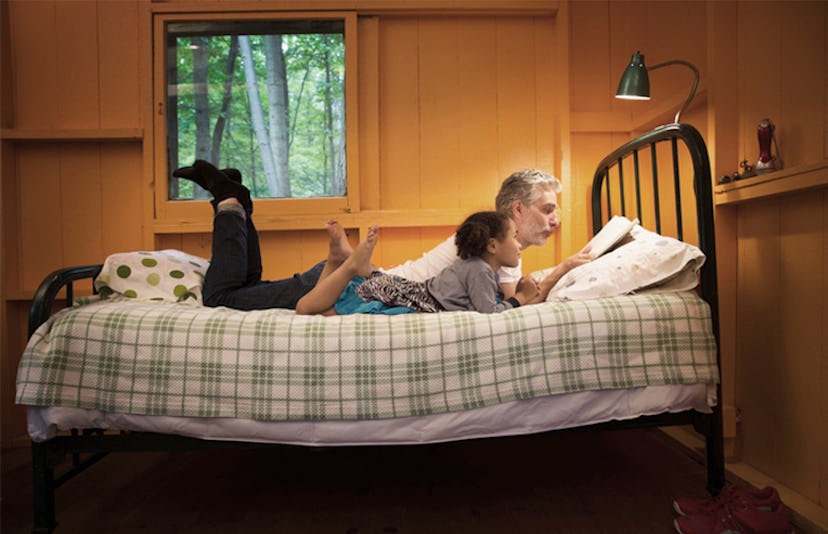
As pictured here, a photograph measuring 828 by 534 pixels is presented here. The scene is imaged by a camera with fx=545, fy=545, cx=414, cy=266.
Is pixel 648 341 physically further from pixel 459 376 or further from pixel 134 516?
pixel 134 516

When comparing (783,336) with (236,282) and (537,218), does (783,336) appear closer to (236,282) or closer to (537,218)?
(537,218)

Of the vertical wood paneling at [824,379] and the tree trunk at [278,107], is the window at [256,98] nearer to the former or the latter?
the tree trunk at [278,107]

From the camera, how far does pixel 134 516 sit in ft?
5.33

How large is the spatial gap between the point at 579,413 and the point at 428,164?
146 cm

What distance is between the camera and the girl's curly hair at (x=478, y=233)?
5.79 ft

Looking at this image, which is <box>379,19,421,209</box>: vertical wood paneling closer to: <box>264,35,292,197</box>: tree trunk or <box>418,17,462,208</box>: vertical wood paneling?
<box>418,17,462,208</box>: vertical wood paneling

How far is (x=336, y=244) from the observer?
6.07ft

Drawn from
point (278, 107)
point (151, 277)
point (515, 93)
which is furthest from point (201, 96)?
point (515, 93)

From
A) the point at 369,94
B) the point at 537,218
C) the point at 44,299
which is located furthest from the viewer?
the point at 369,94

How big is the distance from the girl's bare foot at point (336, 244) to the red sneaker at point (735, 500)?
1.25 m

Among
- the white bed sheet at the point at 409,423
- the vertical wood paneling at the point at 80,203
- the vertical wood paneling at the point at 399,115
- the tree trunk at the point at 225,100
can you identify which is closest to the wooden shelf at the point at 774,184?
the white bed sheet at the point at 409,423

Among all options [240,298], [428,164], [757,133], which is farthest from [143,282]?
[757,133]

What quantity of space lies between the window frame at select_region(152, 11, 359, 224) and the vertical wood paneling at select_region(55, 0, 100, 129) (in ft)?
0.93

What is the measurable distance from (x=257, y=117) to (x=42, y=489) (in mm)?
1679
